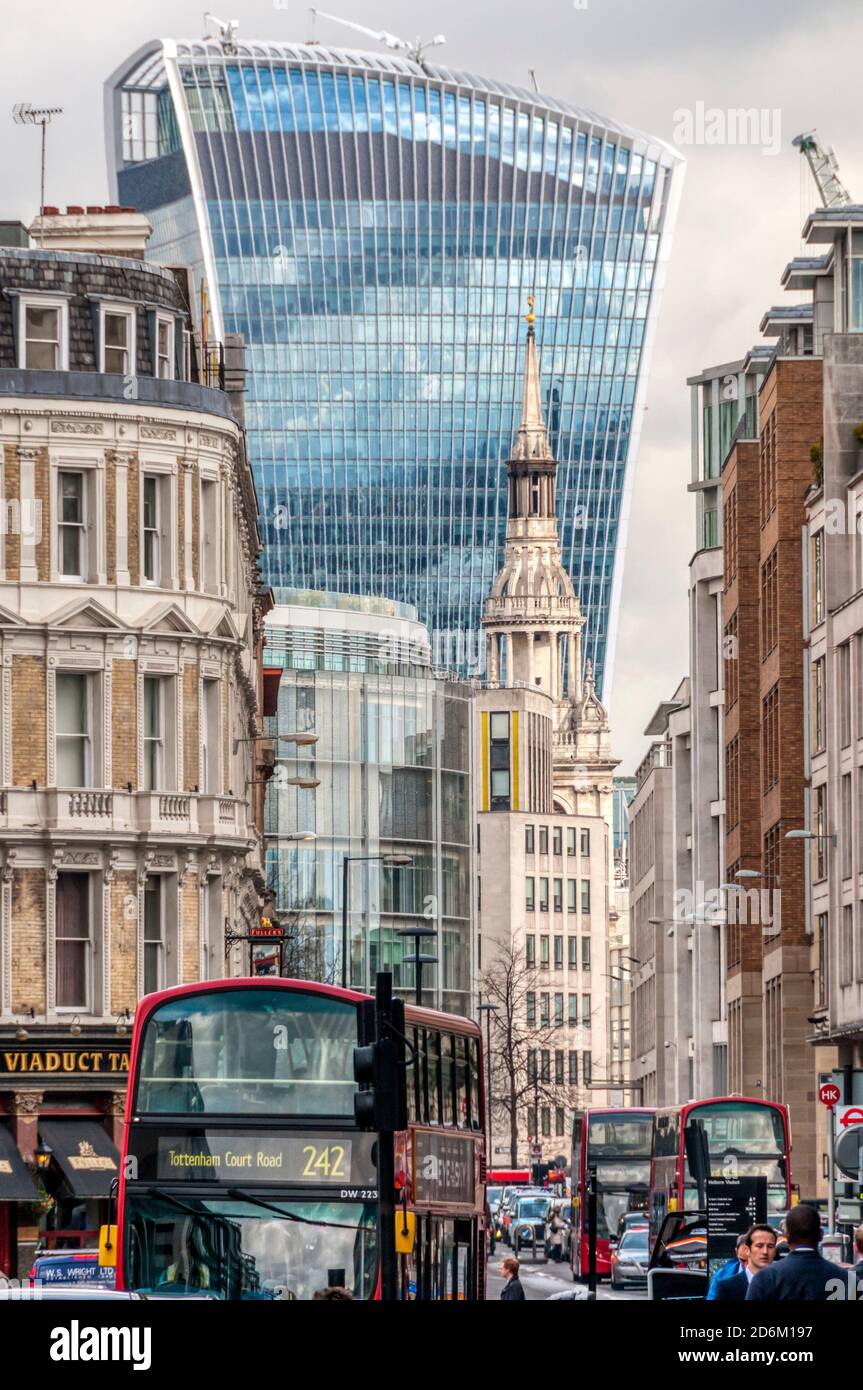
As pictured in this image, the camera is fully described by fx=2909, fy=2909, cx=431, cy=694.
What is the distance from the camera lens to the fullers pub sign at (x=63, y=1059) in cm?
5269

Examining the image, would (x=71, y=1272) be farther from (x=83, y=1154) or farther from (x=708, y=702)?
(x=708, y=702)

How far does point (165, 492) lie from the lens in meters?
57.2

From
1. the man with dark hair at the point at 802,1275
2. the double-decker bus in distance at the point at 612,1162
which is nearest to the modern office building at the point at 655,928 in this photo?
the double-decker bus in distance at the point at 612,1162

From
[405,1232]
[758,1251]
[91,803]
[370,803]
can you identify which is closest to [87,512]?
[91,803]

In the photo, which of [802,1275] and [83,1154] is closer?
[802,1275]

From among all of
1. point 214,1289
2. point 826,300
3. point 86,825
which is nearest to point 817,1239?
point 214,1289

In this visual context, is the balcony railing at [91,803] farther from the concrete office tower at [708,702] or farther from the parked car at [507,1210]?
the concrete office tower at [708,702]

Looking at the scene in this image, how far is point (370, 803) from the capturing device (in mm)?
131875

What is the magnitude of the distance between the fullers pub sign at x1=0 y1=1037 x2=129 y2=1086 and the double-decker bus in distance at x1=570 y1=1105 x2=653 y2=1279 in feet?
52.3

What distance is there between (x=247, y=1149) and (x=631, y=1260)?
3636cm

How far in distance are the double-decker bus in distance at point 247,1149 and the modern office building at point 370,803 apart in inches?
3839

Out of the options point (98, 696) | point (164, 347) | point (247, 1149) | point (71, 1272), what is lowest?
point (71, 1272)

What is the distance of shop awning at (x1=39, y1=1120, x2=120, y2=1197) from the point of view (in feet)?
169

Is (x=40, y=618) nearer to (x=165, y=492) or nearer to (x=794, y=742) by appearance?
(x=165, y=492)
